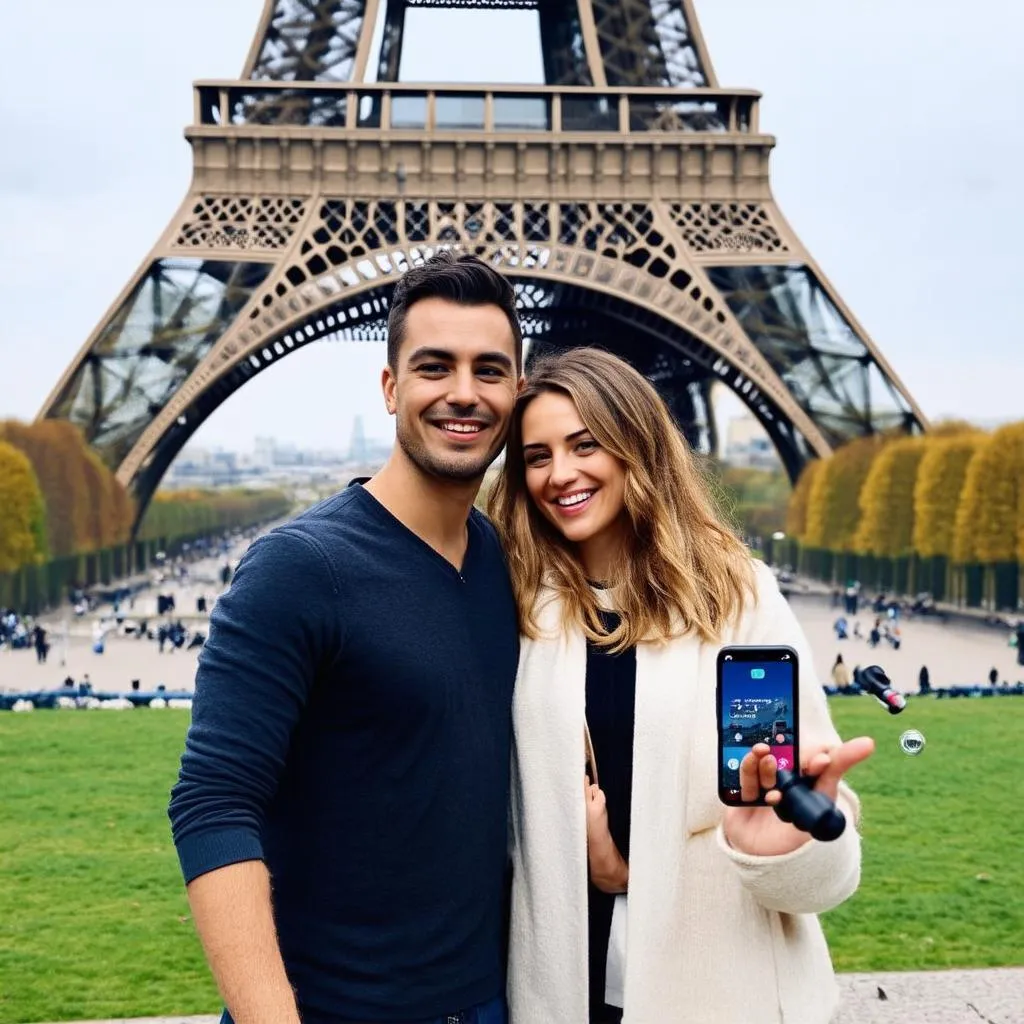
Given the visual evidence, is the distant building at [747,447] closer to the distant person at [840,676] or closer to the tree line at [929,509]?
the tree line at [929,509]

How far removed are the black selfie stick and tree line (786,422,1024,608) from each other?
27.5 meters

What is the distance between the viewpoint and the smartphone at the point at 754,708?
2209 mm

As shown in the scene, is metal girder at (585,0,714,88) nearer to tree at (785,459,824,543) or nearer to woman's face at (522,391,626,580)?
tree at (785,459,824,543)

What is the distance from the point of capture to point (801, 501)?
36094 mm

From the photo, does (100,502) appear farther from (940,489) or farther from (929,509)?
(940,489)

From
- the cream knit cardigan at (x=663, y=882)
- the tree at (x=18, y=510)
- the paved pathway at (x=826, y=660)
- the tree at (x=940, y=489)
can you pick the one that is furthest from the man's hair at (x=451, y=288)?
the tree at (x=940, y=489)

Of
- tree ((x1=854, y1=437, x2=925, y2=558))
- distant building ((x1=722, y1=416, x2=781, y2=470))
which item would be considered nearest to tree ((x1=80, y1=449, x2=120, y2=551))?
tree ((x1=854, y1=437, x2=925, y2=558))

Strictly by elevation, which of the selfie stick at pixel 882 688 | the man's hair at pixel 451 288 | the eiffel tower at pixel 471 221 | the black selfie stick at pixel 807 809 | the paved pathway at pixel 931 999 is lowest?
the paved pathway at pixel 931 999

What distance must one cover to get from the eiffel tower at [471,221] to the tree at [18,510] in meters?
1.31

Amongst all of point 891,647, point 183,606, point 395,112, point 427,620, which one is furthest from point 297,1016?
point 183,606

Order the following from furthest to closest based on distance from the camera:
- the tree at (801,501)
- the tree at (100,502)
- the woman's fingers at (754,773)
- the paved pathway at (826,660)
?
the tree at (801,501) → the tree at (100,502) → the paved pathway at (826,660) → the woman's fingers at (754,773)

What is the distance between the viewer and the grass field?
5.65 meters

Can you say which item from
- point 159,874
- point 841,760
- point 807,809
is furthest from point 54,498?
point 807,809

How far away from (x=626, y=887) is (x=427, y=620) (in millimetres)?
678
